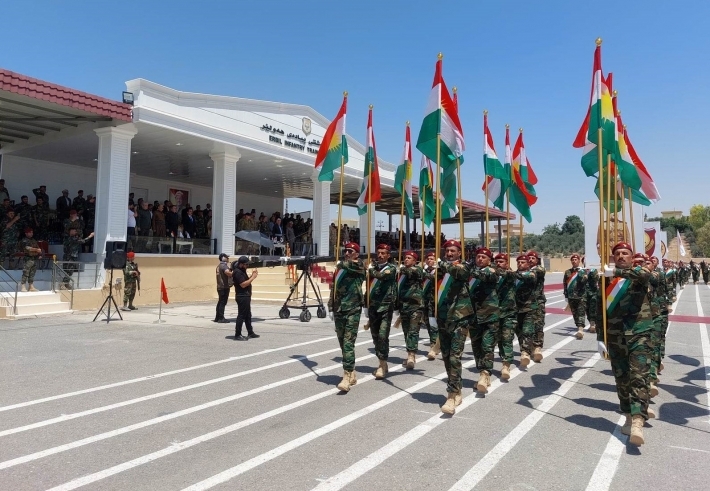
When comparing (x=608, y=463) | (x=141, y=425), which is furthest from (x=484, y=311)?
(x=141, y=425)

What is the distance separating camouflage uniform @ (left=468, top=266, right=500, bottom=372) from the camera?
6195 millimetres

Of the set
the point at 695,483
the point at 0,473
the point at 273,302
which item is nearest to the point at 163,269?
the point at 273,302

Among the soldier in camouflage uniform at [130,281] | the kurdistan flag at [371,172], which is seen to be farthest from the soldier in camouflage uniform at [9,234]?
the kurdistan flag at [371,172]

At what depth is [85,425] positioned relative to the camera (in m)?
4.72

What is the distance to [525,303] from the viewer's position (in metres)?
8.09

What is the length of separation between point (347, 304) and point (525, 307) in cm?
333

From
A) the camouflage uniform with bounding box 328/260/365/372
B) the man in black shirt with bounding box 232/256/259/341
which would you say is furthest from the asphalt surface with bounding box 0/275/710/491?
the man in black shirt with bounding box 232/256/259/341

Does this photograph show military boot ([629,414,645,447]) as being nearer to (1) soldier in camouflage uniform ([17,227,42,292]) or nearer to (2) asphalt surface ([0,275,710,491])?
(2) asphalt surface ([0,275,710,491])

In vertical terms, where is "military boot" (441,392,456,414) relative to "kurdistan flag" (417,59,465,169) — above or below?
below

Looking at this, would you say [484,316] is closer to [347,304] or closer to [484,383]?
[484,383]

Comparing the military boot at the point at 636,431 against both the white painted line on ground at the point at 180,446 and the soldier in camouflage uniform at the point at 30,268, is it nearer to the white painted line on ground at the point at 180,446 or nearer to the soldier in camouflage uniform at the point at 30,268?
the white painted line on ground at the point at 180,446

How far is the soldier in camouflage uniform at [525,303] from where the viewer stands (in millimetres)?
7797

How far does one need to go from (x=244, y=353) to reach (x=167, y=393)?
8.56ft

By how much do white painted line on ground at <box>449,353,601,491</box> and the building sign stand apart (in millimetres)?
15939
